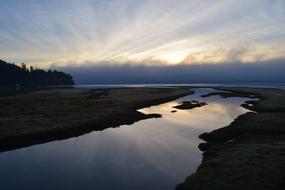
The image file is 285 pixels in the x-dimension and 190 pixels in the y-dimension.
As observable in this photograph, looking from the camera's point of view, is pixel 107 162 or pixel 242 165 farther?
pixel 107 162

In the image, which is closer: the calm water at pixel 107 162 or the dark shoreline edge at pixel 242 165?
the dark shoreline edge at pixel 242 165

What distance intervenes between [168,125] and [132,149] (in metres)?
18.0

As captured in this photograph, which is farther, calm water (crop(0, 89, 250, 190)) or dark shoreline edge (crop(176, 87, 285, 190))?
calm water (crop(0, 89, 250, 190))

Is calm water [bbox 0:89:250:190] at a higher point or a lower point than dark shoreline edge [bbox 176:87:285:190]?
lower

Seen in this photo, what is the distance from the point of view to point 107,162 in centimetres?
3081

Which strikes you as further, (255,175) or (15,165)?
(15,165)

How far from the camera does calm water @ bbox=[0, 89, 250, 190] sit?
82.0ft

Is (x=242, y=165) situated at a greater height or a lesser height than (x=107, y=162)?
greater

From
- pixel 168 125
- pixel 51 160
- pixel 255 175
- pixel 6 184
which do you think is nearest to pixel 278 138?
pixel 255 175

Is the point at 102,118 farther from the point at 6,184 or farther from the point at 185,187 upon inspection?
the point at 185,187

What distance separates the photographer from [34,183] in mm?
25125

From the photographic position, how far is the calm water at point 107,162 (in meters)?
25.0

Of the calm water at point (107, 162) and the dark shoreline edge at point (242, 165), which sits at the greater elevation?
the dark shoreline edge at point (242, 165)

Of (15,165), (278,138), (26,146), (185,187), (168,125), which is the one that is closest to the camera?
(185,187)
